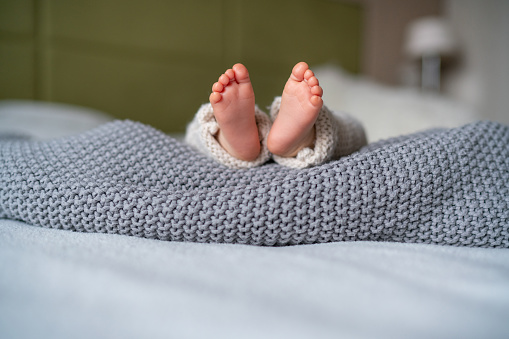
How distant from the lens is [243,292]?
0.33m

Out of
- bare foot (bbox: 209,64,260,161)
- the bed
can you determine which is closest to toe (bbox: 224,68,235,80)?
bare foot (bbox: 209,64,260,161)

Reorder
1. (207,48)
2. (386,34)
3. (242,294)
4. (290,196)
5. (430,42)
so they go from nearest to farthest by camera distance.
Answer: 1. (242,294)
2. (290,196)
3. (207,48)
4. (430,42)
5. (386,34)

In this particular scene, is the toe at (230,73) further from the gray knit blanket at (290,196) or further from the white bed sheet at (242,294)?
the white bed sheet at (242,294)

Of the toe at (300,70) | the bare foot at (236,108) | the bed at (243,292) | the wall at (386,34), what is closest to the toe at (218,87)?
the bare foot at (236,108)

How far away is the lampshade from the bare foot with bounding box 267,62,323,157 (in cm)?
217

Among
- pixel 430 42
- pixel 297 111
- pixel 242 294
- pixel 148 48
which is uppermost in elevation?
pixel 430 42

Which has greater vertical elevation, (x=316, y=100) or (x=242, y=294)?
(x=316, y=100)

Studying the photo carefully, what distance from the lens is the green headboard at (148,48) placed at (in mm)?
1425

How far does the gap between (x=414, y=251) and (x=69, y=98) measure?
58.9 inches

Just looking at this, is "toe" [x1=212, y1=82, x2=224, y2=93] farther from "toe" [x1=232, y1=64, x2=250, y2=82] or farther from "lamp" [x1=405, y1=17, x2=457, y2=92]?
"lamp" [x1=405, y1=17, x2=457, y2=92]

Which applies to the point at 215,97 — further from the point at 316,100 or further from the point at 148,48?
the point at 148,48

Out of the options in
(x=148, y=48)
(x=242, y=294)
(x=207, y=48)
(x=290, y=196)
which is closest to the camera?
(x=242, y=294)

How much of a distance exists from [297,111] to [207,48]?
1.42 m

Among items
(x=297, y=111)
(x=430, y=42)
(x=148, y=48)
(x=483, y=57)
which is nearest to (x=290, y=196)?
(x=297, y=111)
